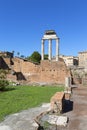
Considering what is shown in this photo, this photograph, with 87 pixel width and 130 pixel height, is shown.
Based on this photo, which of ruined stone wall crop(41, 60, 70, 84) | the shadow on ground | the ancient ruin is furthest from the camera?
the ancient ruin

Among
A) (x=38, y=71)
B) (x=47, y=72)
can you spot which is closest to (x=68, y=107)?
(x=47, y=72)

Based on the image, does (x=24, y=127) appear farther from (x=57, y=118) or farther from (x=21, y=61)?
(x=21, y=61)

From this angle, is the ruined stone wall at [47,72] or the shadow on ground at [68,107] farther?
the ruined stone wall at [47,72]

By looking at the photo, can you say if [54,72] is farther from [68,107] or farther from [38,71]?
[68,107]

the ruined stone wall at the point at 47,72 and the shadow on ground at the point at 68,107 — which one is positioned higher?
the ruined stone wall at the point at 47,72

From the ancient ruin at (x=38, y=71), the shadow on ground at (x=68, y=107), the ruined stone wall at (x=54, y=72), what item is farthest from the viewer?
the ancient ruin at (x=38, y=71)

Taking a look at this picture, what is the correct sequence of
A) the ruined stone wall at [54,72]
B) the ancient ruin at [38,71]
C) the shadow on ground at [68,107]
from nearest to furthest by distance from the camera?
the shadow on ground at [68,107], the ruined stone wall at [54,72], the ancient ruin at [38,71]

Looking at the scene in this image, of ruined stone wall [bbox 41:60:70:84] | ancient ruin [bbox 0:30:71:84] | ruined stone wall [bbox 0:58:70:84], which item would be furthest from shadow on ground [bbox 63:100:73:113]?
ruined stone wall [bbox 41:60:70:84]

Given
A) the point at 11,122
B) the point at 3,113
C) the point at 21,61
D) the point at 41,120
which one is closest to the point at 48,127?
the point at 41,120

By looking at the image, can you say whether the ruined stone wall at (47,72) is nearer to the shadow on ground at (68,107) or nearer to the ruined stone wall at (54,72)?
the ruined stone wall at (54,72)

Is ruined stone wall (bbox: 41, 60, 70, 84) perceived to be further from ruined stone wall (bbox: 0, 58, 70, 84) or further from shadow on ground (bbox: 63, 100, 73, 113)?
shadow on ground (bbox: 63, 100, 73, 113)

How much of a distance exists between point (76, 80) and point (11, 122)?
68.9 feet

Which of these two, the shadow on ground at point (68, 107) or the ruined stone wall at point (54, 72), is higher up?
the ruined stone wall at point (54, 72)

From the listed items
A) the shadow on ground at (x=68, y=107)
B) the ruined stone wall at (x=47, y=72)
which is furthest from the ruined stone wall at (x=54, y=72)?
the shadow on ground at (x=68, y=107)
